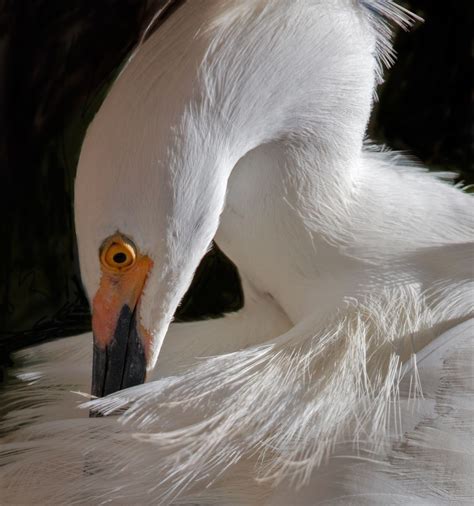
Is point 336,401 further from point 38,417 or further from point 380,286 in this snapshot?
point 38,417

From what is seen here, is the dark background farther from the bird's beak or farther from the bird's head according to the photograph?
the bird's beak

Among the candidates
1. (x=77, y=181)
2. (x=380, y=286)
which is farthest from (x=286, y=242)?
(x=77, y=181)

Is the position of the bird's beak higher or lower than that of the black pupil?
lower

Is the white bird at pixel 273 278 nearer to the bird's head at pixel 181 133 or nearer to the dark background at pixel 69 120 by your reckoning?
the bird's head at pixel 181 133

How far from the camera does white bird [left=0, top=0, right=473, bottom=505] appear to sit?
630 mm

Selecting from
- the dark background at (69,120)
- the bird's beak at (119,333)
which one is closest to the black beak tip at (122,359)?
the bird's beak at (119,333)

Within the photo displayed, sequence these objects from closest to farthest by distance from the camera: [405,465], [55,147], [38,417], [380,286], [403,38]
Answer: [405,465]
[380,286]
[38,417]
[55,147]
[403,38]

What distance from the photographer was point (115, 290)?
2.21ft

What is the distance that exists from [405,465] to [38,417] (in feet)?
1.35

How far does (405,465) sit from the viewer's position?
0.61 metres

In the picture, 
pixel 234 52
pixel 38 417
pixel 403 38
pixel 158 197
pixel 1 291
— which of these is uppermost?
pixel 403 38

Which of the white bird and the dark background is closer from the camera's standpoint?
the white bird

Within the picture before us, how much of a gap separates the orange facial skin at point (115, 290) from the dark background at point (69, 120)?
292 mm

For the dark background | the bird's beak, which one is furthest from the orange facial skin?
the dark background
